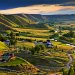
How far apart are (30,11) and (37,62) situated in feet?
92.9

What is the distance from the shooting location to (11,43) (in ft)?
173

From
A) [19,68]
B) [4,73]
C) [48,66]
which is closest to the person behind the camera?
[4,73]

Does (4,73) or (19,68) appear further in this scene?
(19,68)

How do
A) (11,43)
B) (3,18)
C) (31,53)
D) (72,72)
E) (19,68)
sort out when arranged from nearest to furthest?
(72,72)
(19,68)
(31,53)
(11,43)
(3,18)

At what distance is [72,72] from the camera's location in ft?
69.3

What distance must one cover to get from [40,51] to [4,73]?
17.7m

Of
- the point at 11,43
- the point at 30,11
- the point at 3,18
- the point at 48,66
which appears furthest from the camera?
the point at 3,18

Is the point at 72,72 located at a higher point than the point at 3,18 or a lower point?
lower

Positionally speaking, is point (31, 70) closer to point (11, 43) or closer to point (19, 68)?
point (19, 68)

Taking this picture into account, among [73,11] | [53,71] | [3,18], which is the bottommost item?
[53,71]

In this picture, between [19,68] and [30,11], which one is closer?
[30,11]

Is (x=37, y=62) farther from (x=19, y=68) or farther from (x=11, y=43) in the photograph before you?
(x=11, y=43)

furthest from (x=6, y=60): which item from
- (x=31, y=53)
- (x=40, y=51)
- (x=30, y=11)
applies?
(x=30, y=11)

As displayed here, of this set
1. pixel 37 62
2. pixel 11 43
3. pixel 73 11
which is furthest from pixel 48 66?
pixel 73 11
